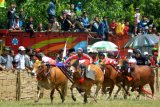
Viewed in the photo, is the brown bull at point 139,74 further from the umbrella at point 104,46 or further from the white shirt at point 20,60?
the umbrella at point 104,46

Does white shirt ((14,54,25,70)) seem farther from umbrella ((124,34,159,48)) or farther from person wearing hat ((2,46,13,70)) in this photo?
umbrella ((124,34,159,48))

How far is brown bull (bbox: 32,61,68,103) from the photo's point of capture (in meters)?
24.0

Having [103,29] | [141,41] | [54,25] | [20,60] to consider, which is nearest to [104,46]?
[103,29]

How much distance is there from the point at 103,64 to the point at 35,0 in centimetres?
1407

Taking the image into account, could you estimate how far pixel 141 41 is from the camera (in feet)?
A: 121

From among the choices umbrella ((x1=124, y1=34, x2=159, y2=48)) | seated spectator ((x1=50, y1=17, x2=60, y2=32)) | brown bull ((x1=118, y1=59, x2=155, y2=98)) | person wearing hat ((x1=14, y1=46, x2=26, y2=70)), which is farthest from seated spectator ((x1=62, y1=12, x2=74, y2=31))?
brown bull ((x1=118, y1=59, x2=155, y2=98))

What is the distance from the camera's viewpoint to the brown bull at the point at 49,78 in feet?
78.8

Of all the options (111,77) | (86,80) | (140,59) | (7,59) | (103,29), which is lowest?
(111,77)

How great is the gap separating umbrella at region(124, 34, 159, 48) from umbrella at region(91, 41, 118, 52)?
1.77 meters

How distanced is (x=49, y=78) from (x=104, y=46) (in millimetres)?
10113

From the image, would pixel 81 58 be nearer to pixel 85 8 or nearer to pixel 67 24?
pixel 67 24

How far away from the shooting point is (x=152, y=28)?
40.4m

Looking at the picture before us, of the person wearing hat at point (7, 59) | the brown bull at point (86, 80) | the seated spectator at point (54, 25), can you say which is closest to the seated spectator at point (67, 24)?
the seated spectator at point (54, 25)

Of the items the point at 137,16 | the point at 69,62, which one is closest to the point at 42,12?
the point at 137,16
